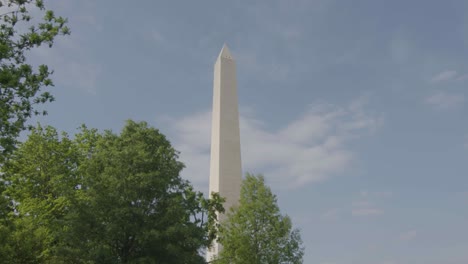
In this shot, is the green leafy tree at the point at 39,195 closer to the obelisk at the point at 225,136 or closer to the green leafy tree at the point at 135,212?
the green leafy tree at the point at 135,212

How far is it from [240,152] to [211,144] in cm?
305

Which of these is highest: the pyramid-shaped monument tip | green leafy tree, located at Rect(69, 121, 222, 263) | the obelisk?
the pyramid-shaped monument tip

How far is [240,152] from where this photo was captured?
37.0 meters

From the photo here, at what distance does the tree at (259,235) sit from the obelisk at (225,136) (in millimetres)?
5640

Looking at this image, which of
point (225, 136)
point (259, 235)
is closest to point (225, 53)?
point (225, 136)

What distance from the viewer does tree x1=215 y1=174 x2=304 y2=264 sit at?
2712 centimetres

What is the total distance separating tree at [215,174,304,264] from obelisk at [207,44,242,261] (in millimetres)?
5640

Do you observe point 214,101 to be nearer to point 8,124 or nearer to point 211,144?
point 211,144

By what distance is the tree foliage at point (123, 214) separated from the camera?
2145 centimetres

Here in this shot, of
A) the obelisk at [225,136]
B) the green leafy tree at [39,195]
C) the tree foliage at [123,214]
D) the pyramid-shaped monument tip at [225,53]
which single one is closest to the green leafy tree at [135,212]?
the tree foliage at [123,214]

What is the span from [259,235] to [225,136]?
11268 mm

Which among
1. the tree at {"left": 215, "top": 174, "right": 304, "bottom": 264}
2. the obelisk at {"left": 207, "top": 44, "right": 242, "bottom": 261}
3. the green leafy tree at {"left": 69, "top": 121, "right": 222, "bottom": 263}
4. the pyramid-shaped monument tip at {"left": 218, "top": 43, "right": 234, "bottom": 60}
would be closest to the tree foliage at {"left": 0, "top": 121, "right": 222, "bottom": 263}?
the green leafy tree at {"left": 69, "top": 121, "right": 222, "bottom": 263}

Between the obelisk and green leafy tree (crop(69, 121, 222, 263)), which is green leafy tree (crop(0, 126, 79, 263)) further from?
the obelisk

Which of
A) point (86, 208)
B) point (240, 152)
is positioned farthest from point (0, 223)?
point (240, 152)
